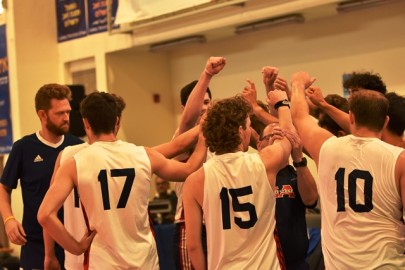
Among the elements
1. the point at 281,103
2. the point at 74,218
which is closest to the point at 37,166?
the point at 74,218

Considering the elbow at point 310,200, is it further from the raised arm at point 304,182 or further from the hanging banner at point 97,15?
the hanging banner at point 97,15

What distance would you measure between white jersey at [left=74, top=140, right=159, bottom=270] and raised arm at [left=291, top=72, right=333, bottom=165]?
0.90 m

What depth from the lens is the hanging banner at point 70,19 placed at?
10951 millimetres

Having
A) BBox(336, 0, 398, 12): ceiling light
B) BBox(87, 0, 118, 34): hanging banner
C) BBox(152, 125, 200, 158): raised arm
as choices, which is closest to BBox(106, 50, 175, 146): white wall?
BBox(87, 0, 118, 34): hanging banner

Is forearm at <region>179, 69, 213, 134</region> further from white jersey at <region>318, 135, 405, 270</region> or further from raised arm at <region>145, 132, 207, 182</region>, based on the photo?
white jersey at <region>318, 135, 405, 270</region>

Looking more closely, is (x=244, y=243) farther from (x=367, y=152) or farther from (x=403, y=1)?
(x=403, y=1)

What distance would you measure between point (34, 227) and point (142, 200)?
150 centimetres

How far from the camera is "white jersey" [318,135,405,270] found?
3.55 meters

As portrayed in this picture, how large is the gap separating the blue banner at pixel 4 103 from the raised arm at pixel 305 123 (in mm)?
7678

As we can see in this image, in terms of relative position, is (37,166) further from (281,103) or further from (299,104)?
(299,104)

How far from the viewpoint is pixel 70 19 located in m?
11.1

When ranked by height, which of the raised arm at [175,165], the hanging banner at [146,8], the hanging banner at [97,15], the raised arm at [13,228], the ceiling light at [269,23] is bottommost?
the raised arm at [13,228]

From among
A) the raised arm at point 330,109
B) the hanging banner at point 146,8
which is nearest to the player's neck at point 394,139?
the raised arm at point 330,109

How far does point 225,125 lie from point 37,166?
200 centimetres
